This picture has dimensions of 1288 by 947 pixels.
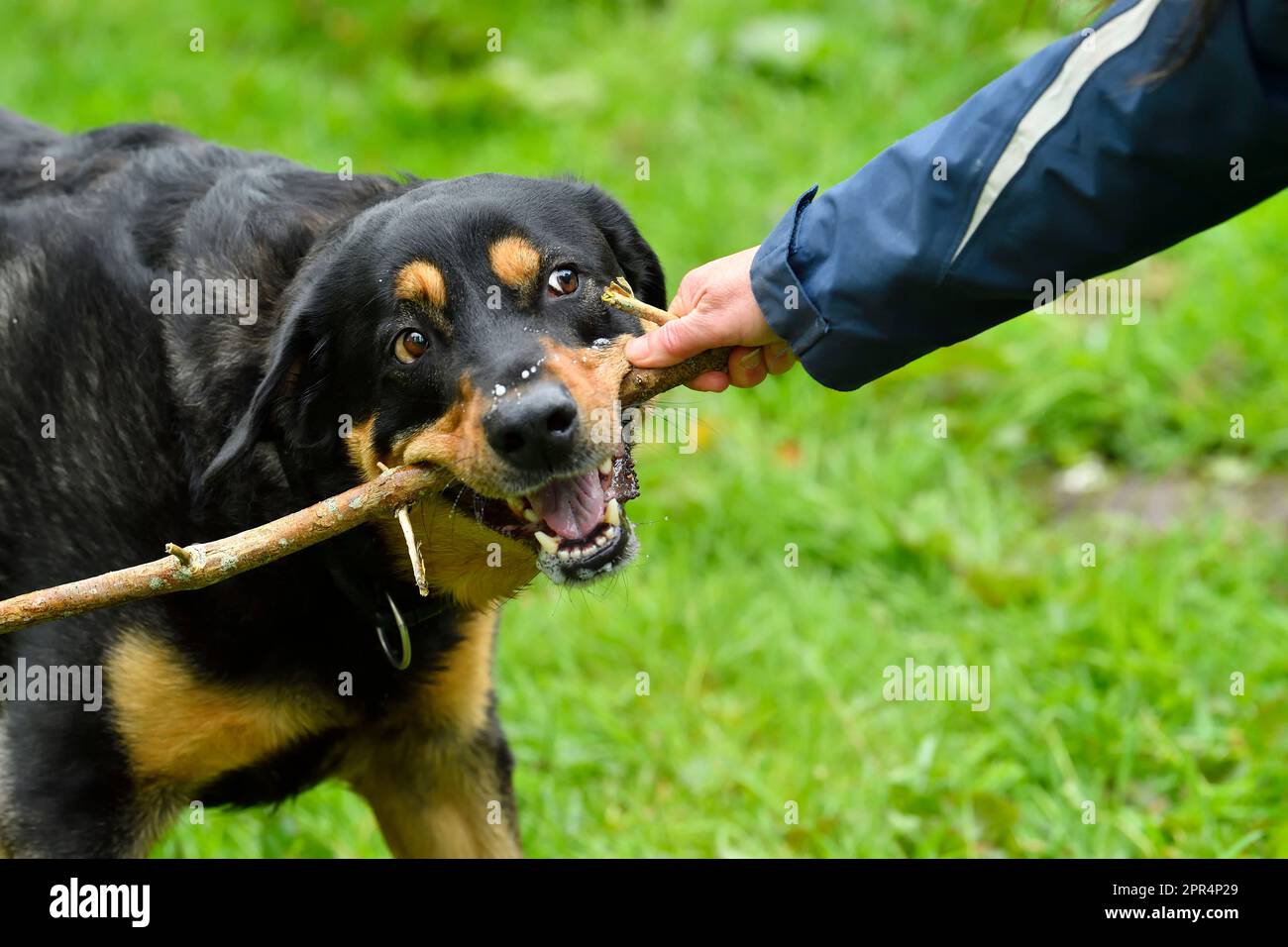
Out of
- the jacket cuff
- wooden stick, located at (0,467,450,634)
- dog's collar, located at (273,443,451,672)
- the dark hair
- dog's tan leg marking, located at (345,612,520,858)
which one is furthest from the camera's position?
dog's tan leg marking, located at (345,612,520,858)

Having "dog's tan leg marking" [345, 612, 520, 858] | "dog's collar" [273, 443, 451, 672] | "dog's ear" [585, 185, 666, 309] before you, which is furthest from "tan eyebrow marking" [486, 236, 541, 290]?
"dog's tan leg marking" [345, 612, 520, 858]

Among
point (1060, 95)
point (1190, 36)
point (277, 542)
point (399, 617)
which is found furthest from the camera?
point (399, 617)

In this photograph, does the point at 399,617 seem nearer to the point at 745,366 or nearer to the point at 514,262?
the point at 514,262

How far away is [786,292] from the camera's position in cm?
304

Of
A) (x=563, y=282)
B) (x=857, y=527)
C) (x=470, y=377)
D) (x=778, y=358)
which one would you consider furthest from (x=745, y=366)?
(x=857, y=527)

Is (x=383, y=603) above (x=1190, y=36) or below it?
below

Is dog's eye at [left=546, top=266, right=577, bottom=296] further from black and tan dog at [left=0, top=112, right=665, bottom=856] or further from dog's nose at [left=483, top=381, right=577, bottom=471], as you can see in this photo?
dog's nose at [left=483, top=381, right=577, bottom=471]

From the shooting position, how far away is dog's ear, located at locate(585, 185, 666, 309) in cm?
374

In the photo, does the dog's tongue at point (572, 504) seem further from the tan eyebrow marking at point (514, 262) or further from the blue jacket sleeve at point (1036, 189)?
the blue jacket sleeve at point (1036, 189)

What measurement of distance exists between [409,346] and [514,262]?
29 centimetres

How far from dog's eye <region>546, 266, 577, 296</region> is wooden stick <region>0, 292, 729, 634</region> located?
0.12 m

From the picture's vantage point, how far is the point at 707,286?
316 centimetres

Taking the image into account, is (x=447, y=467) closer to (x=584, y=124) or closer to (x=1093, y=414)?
(x=1093, y=414)
